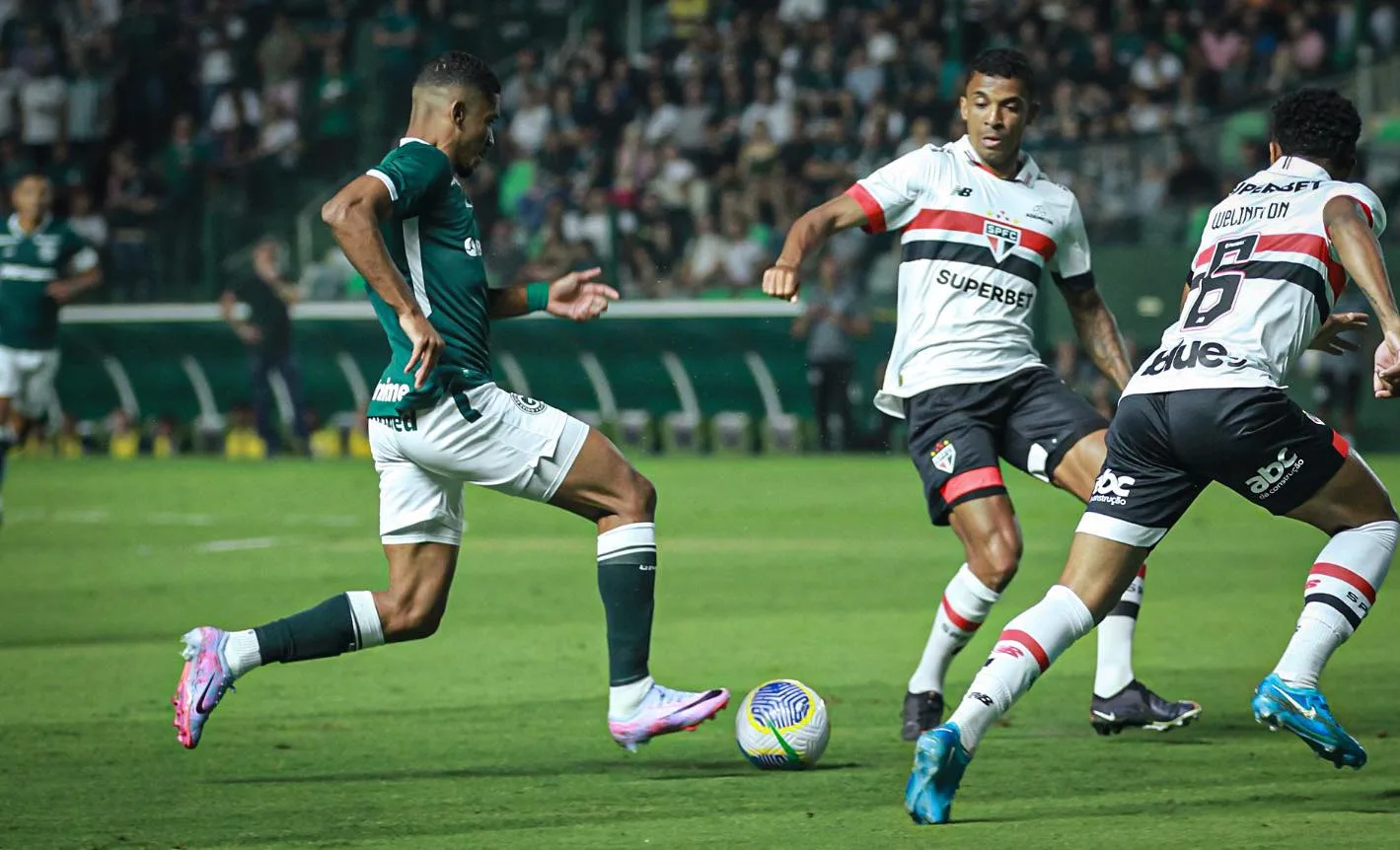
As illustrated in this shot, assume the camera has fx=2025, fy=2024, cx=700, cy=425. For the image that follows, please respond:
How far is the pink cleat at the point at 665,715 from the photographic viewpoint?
6.27m

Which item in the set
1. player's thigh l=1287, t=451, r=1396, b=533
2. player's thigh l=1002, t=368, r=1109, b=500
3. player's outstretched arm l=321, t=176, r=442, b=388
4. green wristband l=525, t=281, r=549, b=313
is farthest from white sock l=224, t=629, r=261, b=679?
player's thigh l=1287, t=451, r=1396, b=533

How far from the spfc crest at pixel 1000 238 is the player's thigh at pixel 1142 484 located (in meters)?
1.51

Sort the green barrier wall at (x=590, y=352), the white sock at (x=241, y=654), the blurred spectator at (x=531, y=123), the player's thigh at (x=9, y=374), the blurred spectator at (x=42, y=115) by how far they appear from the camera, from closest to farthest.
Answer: the white sock at (x=241, y=654) < the player's thigh at (x=9, y=374) < the green barrier wall at (x=590, y=352) < the blurred spectator at (x=531, y=123) < the blurred spectator at (x=42, y=115)

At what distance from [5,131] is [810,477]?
16.1 meters

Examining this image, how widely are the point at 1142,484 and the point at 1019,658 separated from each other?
2.27 feet

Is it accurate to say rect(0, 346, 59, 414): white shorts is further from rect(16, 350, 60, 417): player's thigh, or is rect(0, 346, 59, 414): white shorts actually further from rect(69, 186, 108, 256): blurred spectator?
rect(69, 186, 108, 256): blurred spectator

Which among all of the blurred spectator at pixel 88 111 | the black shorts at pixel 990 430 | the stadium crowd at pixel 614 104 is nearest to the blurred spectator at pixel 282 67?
the stadium crowd at pixel 614 104

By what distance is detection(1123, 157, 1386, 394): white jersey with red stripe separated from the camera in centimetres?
581

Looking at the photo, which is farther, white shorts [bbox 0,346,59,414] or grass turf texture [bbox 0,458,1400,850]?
white shorts [bbox 0,346,59,414]

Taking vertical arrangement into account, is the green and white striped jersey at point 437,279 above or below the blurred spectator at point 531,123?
above

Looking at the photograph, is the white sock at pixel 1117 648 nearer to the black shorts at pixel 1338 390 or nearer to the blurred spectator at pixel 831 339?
the black shorts at pixel 1338 390

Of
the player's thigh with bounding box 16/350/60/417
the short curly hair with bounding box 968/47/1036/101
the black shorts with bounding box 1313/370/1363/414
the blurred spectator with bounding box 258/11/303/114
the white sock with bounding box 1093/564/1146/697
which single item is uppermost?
the short curly hair with bounding box 968/47/1036/101

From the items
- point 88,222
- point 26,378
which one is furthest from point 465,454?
point 88,222

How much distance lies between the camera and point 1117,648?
716 cm
